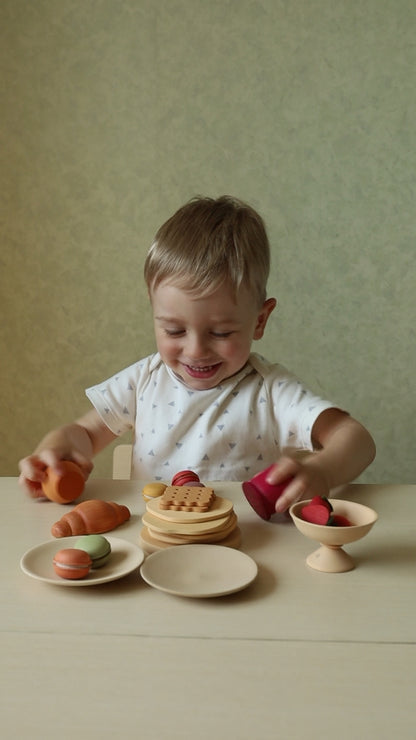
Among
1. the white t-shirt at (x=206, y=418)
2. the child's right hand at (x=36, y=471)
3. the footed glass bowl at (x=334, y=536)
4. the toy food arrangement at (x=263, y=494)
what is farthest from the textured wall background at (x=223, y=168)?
the footed glass bowl at (x=334, y=536)

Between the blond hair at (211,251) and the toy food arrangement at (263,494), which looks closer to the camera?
the toy food arrangement at (263,494)

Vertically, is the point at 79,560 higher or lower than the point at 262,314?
lower

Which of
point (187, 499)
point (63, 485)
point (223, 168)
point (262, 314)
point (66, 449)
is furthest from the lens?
point (223, 168)

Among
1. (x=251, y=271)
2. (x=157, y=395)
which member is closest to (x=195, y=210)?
(x=251, y=271)

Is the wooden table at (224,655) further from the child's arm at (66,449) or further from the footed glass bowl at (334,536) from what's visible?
the child's arm at (66,449)

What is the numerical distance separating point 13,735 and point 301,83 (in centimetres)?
204

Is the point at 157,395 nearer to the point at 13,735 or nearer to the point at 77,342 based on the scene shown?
the point at 13,735

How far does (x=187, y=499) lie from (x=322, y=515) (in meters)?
0.16

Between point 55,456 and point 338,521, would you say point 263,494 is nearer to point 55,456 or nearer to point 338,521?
point 338,521

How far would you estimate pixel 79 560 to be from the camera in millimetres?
704

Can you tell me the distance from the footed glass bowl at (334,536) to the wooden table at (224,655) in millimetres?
13

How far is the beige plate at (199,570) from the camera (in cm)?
68

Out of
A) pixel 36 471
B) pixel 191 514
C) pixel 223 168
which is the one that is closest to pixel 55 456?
pixel 36 471

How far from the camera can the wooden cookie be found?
2.67ft
